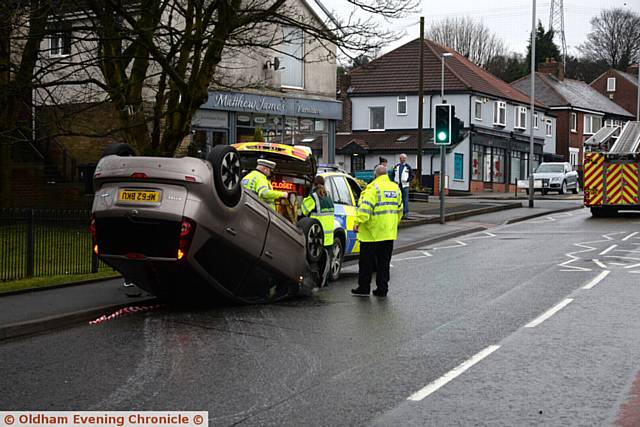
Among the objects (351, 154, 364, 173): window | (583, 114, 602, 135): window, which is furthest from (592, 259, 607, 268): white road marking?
(583, 114, 602, 135): window

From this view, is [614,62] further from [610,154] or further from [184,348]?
[184,348]

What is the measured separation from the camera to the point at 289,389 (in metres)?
7.53

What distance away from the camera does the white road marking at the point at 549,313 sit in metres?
10.7

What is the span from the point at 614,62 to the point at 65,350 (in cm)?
10260

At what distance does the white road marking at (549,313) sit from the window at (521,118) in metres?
50.7

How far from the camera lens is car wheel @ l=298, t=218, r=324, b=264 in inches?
525

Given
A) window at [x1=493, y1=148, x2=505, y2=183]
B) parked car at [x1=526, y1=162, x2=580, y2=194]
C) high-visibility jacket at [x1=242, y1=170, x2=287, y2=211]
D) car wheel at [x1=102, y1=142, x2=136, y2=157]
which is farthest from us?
window at [x1=493, y1=148, x2=505, y2=183]

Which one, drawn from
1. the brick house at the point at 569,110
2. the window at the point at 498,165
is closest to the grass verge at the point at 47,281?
the window at the point at 498,165

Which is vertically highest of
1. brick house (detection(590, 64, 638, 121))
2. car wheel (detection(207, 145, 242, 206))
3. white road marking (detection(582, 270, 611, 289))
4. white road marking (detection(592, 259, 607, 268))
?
brick house (detection(590, 64, 638, 121))

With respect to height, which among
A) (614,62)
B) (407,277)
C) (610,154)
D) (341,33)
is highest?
(614,62)

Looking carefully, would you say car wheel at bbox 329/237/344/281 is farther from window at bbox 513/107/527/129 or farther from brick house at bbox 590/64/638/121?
brick house at bbox 590/64/638/121

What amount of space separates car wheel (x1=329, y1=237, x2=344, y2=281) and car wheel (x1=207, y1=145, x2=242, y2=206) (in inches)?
170

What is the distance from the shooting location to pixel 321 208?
14.4 meters

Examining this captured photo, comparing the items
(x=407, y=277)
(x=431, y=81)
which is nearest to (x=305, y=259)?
(x=407, y=277)
